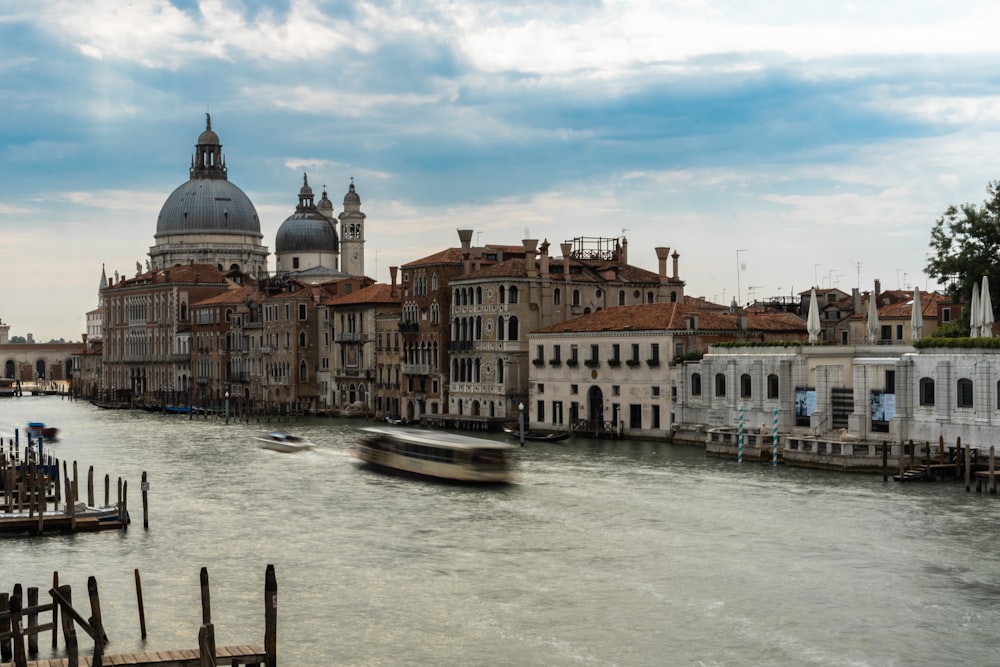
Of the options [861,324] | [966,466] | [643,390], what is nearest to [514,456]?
[643,390]

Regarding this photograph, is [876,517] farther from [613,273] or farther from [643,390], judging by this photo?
[613,273]

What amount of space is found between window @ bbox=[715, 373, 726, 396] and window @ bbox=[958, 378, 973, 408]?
10810mm

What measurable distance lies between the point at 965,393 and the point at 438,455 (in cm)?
1352

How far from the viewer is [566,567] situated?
75.8 ft

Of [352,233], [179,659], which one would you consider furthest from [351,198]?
[179,659]

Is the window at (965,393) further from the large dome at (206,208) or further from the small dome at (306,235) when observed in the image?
the large dome at (206,208)

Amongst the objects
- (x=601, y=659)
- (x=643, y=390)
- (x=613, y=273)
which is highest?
(x=613, y=273)

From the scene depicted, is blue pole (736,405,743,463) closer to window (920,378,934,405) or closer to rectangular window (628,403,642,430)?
window (920,378,934,405)

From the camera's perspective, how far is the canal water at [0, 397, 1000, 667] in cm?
1834

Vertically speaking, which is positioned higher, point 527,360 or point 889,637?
point 527,360

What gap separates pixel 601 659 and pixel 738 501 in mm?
13620

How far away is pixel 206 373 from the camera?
86312 mm

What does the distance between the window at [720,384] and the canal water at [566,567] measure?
8302 millimetres

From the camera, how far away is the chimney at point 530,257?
55812 mm
